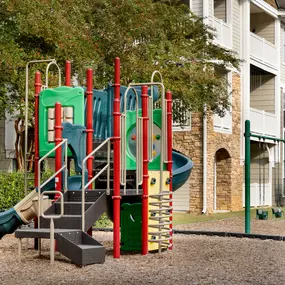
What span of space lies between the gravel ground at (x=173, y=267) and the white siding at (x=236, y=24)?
1643 cm

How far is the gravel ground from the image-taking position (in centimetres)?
1035

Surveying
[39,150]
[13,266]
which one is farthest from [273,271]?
[39,150]

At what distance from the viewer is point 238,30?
31.3 metres

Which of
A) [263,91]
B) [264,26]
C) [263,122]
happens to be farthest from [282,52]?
[263,122]

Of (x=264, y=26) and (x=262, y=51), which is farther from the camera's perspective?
(x=264, y=26)

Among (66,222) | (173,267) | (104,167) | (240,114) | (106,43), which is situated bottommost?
(173,267)

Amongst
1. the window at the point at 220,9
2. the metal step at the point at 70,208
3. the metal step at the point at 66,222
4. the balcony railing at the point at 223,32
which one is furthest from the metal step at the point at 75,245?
the window at the point at 220,9

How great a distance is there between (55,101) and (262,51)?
840 inches

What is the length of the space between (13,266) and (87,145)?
8.18 feet

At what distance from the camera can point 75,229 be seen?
12.1 metres

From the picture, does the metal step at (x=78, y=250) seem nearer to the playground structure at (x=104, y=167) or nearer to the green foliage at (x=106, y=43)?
the playground structure at (x=104, y=167)

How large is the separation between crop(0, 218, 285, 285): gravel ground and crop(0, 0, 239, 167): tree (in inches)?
199

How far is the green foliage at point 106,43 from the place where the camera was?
1862 cm

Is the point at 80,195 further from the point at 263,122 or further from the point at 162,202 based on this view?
the point at 263,122
